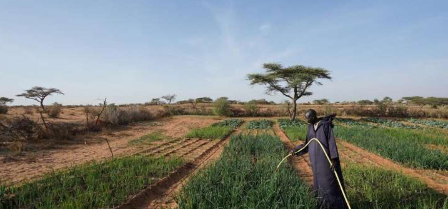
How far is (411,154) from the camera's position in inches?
300

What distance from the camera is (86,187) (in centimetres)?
529

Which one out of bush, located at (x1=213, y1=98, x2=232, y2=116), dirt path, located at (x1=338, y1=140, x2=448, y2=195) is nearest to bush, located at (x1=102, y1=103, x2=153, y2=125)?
bush, located at (x1=213, y1=98, x2=232, y2=116)

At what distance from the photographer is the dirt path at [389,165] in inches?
230

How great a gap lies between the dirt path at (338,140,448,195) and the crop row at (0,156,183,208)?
5576mm

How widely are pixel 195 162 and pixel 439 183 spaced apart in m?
6.03

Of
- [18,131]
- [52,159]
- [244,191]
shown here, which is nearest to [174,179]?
[244,191]

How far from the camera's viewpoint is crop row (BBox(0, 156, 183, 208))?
4266 mm

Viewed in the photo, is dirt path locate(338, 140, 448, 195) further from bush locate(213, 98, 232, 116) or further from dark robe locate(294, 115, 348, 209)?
bush locate(213, 98, 232, 116)

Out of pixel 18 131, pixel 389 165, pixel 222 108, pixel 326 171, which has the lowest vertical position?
pixel 389 165

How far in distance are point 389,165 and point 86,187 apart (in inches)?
304

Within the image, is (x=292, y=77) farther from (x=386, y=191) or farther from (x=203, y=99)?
(x=203, y=99)

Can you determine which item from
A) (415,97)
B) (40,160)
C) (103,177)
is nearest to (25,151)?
(40,160)

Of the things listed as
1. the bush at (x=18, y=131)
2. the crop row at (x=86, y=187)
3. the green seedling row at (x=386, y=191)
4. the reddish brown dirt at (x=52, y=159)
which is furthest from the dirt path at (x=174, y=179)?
the bush at (x=18, y=131)

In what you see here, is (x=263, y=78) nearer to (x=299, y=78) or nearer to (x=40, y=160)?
(x=299, y=78)
